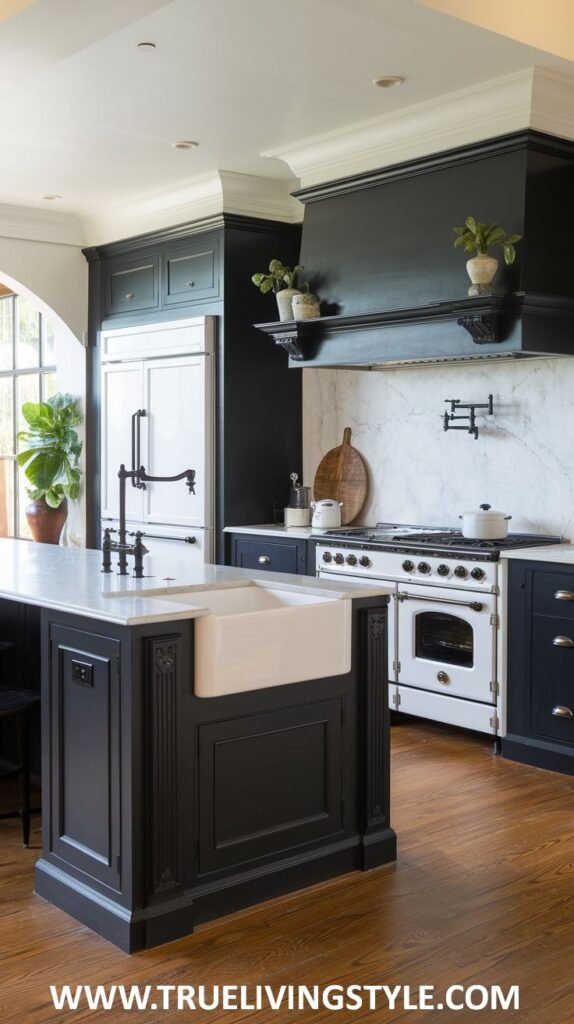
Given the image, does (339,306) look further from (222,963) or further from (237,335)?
(222,963)

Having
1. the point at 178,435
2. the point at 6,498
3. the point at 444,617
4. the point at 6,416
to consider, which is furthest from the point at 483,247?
the point at 6,498

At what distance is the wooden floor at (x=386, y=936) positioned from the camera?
2652 millimetres

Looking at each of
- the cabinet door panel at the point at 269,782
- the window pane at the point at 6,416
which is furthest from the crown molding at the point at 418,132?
the window pane at the point at 6,416

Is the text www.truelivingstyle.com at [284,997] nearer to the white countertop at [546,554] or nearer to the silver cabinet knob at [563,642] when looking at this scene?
the silver cabinet knob at [563,642]

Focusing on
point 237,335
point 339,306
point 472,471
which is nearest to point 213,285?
point 237,335

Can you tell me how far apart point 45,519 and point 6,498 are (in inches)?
90.1

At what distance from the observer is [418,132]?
4.94 metres

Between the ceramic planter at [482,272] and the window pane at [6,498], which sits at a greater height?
the ceramic planter at [482,272]

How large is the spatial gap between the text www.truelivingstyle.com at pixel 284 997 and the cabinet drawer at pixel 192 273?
14.2 feet

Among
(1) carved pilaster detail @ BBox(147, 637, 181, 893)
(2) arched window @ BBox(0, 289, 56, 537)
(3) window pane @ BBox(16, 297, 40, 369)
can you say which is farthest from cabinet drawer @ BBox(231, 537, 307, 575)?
(3) window pane @ BBox(16, 297, 40, 369)

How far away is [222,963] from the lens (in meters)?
2.79

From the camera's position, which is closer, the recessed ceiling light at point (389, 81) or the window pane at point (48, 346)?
the recessed ceiling light at point (389, 81)

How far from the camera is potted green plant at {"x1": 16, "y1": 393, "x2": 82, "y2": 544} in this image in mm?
7332

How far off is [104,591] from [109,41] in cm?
214
